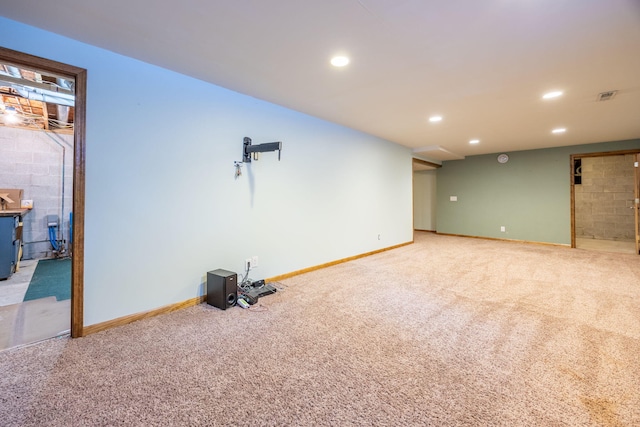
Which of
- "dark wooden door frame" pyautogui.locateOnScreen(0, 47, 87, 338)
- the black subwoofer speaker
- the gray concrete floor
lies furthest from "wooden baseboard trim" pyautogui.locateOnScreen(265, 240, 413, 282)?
the gray concrete floor

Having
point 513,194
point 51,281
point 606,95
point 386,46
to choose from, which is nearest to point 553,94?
point 606,95

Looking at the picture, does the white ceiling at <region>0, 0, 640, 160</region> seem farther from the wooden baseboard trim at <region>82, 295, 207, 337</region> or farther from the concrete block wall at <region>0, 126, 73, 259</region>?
the concrete block wall at <region>0, 126, 73, 259</region>

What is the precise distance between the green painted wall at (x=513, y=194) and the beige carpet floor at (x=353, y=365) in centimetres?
383

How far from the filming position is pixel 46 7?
1.77 metres

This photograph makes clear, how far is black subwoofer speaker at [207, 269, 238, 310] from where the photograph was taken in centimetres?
273

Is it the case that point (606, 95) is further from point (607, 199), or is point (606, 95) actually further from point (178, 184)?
point (607, 199)

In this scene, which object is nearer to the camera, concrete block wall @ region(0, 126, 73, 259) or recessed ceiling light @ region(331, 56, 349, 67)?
recessed ceiling light @ region(331, 56, 349, 67)

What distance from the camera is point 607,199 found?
7.46 meters

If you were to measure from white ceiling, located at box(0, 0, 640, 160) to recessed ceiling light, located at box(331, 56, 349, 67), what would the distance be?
2.5 inches

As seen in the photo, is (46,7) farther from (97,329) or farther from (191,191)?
(97,329)

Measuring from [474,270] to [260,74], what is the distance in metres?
3.99

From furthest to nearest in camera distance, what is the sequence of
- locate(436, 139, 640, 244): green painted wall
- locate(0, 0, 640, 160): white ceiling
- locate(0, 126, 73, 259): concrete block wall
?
locate(436, 139, 640, 244): green painted wall → locate(0, 126, 73, 259): concrete block wall → locate(0, 0, 640, 160): white ceiling

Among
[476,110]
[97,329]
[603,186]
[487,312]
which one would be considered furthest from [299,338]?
[603,186]

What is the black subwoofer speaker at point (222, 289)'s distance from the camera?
2732 millimetres
